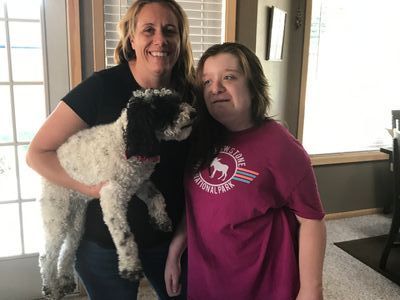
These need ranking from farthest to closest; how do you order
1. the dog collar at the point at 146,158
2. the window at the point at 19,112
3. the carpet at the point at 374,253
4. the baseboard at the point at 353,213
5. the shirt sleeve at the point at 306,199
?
the baseboard at the point at 353,213 < the carpet at the point at 374,253 < the window at the point at 19,112 < the dog collar at the point at 146,158 < the shirt sleeve at the point at 306,199

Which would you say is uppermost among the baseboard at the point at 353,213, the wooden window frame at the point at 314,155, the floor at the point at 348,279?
the wooden window frame at the point at 314,155

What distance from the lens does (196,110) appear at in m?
1.27

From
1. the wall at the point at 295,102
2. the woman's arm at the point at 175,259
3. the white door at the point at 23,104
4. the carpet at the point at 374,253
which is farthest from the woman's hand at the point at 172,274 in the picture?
the carpet at the point at 374,253

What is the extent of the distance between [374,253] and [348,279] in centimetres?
52

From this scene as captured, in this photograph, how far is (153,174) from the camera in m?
1.35

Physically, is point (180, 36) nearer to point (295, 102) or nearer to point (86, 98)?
point (86, 98)

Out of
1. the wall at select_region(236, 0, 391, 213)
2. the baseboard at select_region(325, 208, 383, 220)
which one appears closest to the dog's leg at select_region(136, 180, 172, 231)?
the wall at select_region(236, 0, 391, 213)

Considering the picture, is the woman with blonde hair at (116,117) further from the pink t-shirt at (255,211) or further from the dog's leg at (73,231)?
the pink t-shirt at (255,211)

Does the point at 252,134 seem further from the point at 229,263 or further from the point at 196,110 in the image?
the point at 229,263

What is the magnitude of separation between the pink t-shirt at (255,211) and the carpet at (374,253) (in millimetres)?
2035

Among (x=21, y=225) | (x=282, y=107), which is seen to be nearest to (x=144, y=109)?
(x=21, y=225)

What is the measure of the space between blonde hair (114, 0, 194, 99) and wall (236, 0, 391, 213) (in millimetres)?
1374

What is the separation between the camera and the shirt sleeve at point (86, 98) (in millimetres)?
1185

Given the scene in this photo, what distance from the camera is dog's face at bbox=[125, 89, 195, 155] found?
1.17 meters
